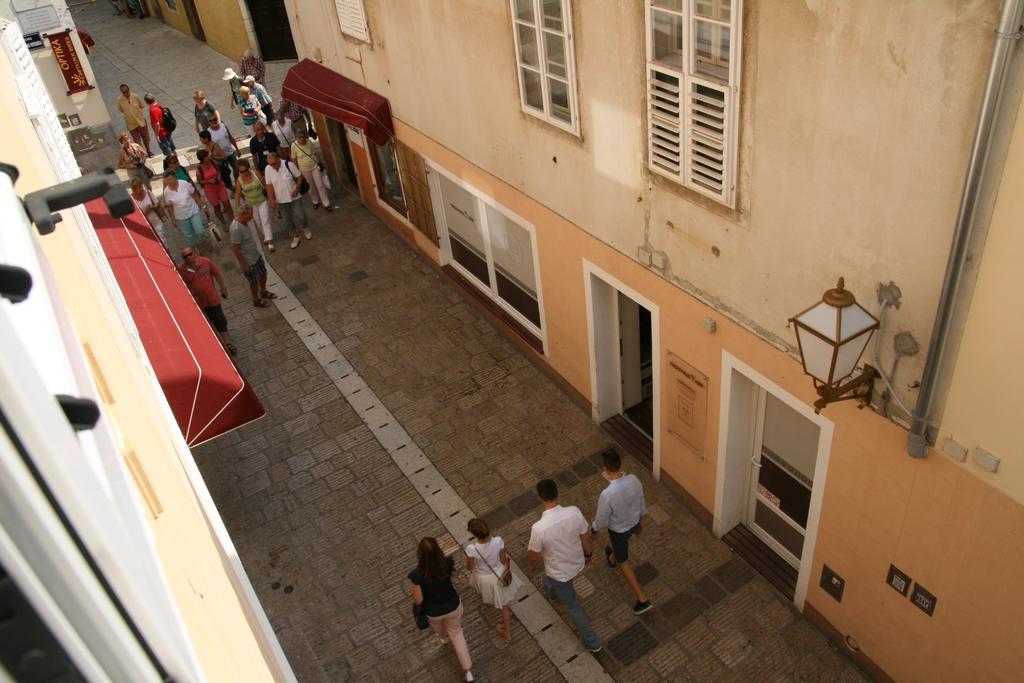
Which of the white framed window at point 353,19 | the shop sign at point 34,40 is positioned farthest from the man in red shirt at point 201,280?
the shop sign at point 34,40

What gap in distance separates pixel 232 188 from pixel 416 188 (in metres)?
5.43

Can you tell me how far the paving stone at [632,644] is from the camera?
812 cm

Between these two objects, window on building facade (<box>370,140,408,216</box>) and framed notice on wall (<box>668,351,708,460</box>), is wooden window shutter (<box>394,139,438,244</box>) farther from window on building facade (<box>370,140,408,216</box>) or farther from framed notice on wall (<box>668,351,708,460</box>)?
framed notice on wall (<box>668,351,708,460</box>)

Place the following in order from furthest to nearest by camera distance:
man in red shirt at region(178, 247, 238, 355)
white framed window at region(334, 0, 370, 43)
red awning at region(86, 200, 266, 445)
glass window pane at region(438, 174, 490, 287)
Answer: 1. white framed window at region(334, 0, 370, 43)
2. glass window pane at region(438, 174, 490, 287)
3. man in red shirt at region(178, 247, 238, 355)
4. red awning at region(86, 200, 266, 445)

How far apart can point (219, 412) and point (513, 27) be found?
192 inches

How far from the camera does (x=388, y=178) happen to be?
49.6ft

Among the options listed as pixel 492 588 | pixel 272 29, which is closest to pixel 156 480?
pixel 492 588

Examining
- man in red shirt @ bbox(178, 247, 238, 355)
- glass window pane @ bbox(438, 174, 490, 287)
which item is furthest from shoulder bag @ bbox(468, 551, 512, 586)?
man in red shirt @ bbox(178, 247, 238, 355)

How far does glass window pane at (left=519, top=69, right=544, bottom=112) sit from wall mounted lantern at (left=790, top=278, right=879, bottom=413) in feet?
14.3

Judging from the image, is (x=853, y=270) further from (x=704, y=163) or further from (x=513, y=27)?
(x=513, y=27)

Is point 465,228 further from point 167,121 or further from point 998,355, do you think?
point 167,121

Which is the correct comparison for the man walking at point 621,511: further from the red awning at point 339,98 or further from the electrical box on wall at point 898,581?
the red awning at point 339,98

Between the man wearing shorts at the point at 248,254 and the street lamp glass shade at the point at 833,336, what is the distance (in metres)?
9.18

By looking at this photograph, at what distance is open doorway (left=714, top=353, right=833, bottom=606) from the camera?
749 cm
